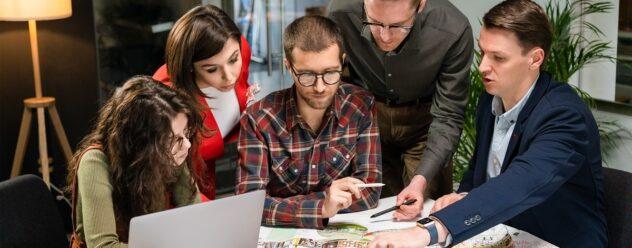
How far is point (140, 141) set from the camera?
1.92 meters

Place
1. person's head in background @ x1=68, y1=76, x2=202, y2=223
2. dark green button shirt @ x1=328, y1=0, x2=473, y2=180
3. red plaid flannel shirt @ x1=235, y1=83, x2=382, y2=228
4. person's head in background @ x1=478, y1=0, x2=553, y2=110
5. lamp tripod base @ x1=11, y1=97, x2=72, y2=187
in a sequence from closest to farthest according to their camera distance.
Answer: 1. person's head in background @ x1=68, y1=76, x2=202, y2=223
2. person's head in background @ x1=478, y1=0, x2=553, y2=110
3. red plaid flannel shirt @ x1=235, y1=83, x2=382, y2=228
4. dark green button shirt @ x1=328, y1=0, x2=473, y2=180
5. lamp tripod base @ x1=11, y1=97, x2=72, y2=187

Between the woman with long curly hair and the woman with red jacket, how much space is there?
19 centimetres

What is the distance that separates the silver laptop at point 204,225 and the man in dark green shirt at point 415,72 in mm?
763

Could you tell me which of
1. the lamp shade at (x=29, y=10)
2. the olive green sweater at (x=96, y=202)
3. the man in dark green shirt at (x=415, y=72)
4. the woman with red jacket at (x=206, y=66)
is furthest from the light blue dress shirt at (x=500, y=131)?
the lamp shade at (x=29, y=10)

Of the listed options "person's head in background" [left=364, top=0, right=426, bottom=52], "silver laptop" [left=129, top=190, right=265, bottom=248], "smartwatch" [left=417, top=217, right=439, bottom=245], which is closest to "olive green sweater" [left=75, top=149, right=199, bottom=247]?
"silver laptop" [left=129, top=190, right=265, bottom=248]

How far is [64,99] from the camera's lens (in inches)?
167

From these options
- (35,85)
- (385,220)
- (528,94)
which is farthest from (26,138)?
(528,94)

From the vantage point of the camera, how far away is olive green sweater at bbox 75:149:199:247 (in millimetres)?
1821

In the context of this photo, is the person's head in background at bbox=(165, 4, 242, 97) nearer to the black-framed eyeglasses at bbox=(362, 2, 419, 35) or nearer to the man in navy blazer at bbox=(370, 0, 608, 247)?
the black-framed eyeglasses at bbox=(362, 2, 419, 35)

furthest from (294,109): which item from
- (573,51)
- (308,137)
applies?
(573,51)

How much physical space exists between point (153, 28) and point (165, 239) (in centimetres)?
323

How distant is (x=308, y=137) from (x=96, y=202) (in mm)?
642

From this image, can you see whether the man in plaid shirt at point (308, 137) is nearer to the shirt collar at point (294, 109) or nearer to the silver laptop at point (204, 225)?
the shirt collar at point (294, 109)

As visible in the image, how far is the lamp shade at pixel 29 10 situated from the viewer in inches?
145
